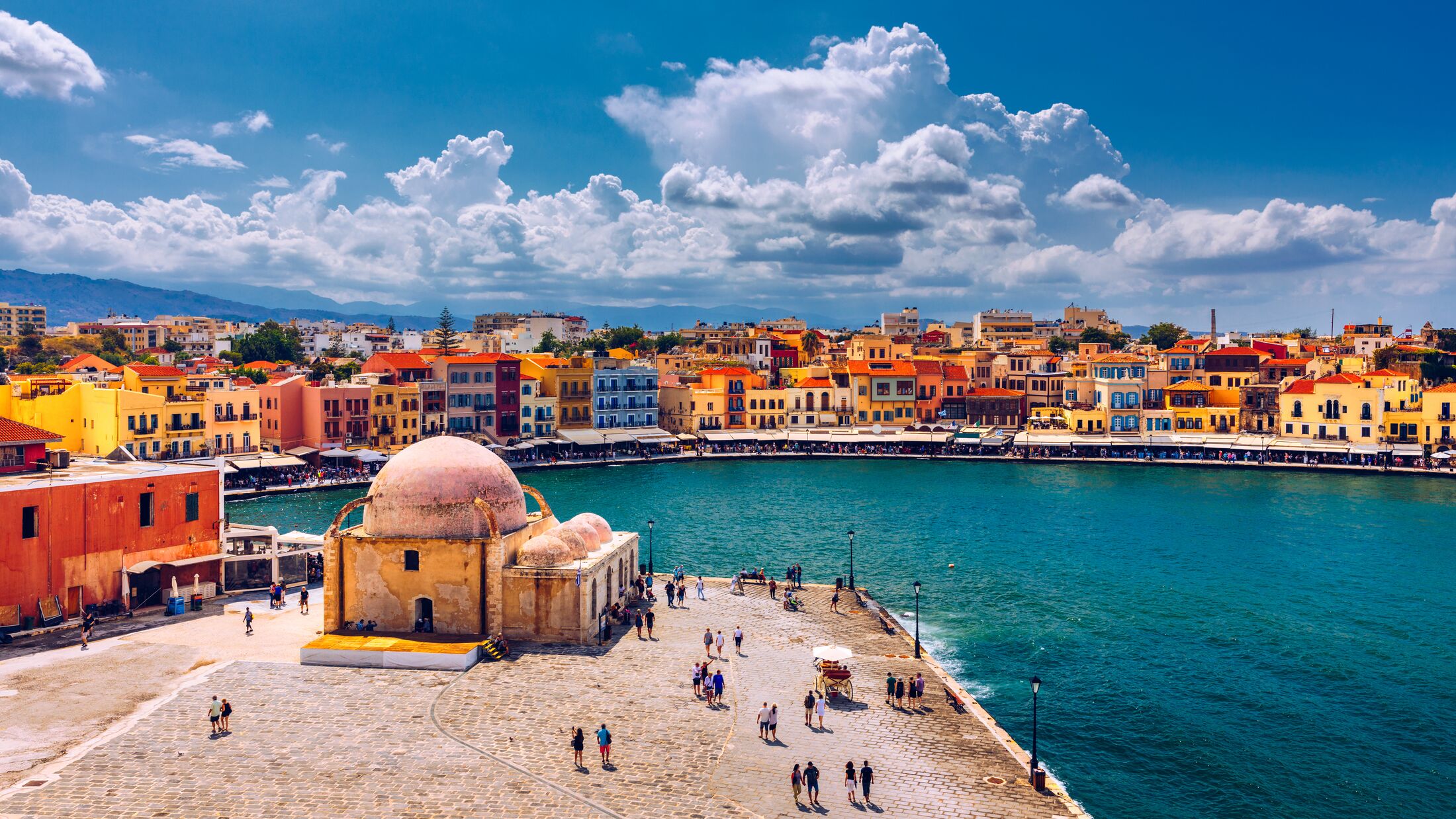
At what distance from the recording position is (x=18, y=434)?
36281 millimetres

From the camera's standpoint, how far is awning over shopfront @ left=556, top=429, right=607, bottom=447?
9000 cm

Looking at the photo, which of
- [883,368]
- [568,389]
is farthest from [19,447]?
[883,368]

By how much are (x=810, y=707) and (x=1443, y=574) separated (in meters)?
36.2

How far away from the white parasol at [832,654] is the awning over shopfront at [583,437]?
63.7 metres

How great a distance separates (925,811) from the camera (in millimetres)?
20484

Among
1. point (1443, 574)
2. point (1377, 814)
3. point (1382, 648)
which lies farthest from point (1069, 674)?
point (1443, 574)

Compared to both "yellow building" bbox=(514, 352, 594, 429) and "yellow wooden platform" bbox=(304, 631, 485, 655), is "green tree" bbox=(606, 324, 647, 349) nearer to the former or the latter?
"yellow building" bbox=(514, 352, 594, 429)

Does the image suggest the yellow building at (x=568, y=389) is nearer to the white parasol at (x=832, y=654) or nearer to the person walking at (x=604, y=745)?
the white parasol at (x=832, y=654)

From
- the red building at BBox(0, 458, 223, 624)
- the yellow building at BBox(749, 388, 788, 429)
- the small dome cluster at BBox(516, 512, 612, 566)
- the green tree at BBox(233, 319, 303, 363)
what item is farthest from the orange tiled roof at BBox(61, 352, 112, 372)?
the small dome cluster at BBox(516, 512, 612, 566)

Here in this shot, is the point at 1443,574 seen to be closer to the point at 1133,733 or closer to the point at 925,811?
the point at 1133,733

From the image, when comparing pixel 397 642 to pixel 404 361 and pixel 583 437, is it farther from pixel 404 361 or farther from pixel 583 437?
pixel 583 437

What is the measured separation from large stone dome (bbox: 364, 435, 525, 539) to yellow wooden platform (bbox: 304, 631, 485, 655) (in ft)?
9.54

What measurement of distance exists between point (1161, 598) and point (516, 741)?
28.9 m

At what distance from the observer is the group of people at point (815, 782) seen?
67.9 ft
